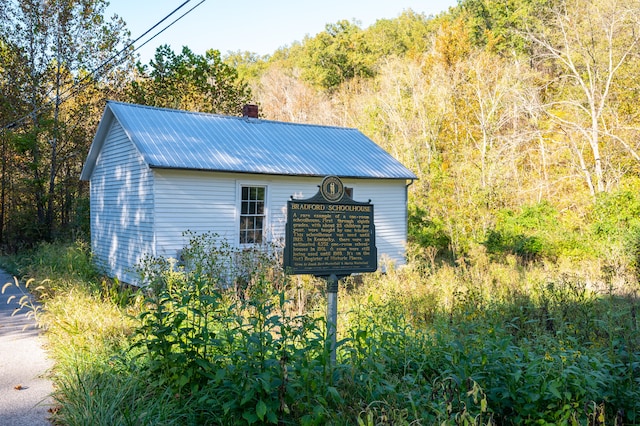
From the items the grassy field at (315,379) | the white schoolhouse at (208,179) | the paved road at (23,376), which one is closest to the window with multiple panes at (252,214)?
the white schoolhouse at (208,179)

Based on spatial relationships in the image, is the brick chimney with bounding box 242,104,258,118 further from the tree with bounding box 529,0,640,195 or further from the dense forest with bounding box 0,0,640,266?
the tree with bounding box 529,0,640,195

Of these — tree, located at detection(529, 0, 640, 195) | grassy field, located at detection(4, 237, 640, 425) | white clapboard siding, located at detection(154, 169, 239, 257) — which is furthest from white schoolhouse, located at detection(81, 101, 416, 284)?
grassy field, located at detection(4, 237, 640, 425)

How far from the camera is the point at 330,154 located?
15.6 meters

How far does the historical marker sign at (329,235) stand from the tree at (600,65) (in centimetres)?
1234

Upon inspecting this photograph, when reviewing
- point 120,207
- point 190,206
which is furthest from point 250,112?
point 190,206

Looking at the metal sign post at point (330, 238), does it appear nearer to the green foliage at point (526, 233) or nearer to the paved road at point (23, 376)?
the paved road at point (23, 376)

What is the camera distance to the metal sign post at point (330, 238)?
5289mm

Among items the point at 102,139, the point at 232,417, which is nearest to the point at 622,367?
the point at 232,417

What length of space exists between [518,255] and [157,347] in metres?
13.6

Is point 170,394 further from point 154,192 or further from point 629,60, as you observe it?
point 629,60

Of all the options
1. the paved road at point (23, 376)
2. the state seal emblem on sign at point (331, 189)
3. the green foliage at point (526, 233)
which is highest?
the state seal emblem on sign at point (331, 189)

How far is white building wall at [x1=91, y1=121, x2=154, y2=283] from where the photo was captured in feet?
40.9

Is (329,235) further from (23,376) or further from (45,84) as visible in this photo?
(45,84)

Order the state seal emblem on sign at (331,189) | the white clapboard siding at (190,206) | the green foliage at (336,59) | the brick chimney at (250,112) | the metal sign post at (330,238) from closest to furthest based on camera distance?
the metal sign post at (330,238), the state seal emblem on sign at (331,189), the white clapboard siding at (190,206), the brick chimney at (250,112), the green foliage at (336,59)
